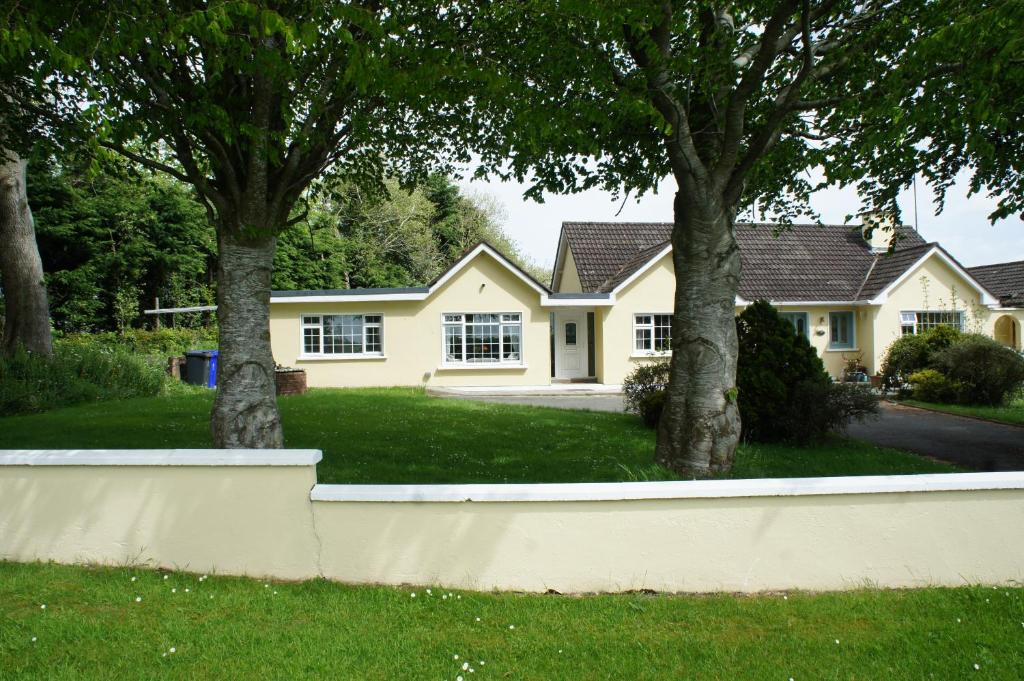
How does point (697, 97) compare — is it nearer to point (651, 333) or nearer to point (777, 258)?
point (651, 333)

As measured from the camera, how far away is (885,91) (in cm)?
632

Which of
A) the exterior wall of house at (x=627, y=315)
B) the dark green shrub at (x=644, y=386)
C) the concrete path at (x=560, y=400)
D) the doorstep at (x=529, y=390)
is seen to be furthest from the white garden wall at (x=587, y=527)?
the exterior wall of house at (x=627, y=315)

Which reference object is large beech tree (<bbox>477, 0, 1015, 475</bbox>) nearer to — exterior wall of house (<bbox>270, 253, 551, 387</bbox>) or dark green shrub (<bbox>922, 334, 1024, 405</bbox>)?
dark green shrub (<bbox>922, 334, 1024, 405</bbox>)

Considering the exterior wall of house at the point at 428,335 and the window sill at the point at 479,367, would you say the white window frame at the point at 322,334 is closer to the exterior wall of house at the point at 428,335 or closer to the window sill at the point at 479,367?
the exterior wall of house at the point at 428,335

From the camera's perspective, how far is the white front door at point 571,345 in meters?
24.9

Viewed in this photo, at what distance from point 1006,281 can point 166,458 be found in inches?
1246

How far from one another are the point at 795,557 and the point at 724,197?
3.60 metres

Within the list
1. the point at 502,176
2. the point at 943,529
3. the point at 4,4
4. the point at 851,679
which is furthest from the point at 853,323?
the point at 4,4

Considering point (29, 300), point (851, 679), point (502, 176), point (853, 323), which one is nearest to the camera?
point (851, 679)

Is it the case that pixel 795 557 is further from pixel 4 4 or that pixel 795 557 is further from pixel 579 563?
pixel 4 4

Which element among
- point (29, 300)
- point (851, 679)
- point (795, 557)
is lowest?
Result: point (851, 679)

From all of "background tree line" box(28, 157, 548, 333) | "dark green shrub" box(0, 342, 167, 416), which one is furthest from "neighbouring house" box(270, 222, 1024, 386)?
"dark green shrub" box(0, 342, 167, 416)

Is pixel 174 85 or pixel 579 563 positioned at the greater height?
pixel 174 85

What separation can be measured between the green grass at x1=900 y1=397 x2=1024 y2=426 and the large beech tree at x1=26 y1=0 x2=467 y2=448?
502 inches
